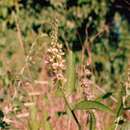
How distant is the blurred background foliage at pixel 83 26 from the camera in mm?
5738

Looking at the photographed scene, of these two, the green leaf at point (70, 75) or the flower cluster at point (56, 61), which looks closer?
the flower cluster at point (56, 61)

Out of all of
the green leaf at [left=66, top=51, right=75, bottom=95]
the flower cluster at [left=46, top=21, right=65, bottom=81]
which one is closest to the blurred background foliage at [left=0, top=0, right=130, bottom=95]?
the green leaf at [left=66, top=51, right=75, bottom=95]

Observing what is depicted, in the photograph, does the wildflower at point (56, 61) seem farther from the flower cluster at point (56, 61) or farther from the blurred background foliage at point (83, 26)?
the blurred background foliage at point (83, 26)

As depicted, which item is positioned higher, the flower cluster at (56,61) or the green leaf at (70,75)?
the flower cluster at (56,61)

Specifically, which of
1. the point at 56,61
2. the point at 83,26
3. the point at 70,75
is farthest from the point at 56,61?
the point at 83,26

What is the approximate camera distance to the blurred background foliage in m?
5.74

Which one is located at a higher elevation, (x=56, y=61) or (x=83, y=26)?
(x=56, y=61)

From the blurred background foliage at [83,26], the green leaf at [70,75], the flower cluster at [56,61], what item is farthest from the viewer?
the blurred background foliage at [83,26]

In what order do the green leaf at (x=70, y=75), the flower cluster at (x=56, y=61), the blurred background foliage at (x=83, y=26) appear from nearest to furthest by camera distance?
1. the flower cluster at (x=56, y=61)
2. the green leaf at (x=70, y=75)
3. the blurred background foliage at (x=83, y=26)

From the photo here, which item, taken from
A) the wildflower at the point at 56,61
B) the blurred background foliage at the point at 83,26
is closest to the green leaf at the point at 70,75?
the wildflower at the point at 56,61

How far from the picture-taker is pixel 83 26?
593cm

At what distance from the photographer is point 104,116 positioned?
305cm

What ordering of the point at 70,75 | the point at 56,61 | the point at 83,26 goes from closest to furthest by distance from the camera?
the point at 56,61, the point at 70,75, the point at 83,26

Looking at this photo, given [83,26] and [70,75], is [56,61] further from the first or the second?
[83,26]
